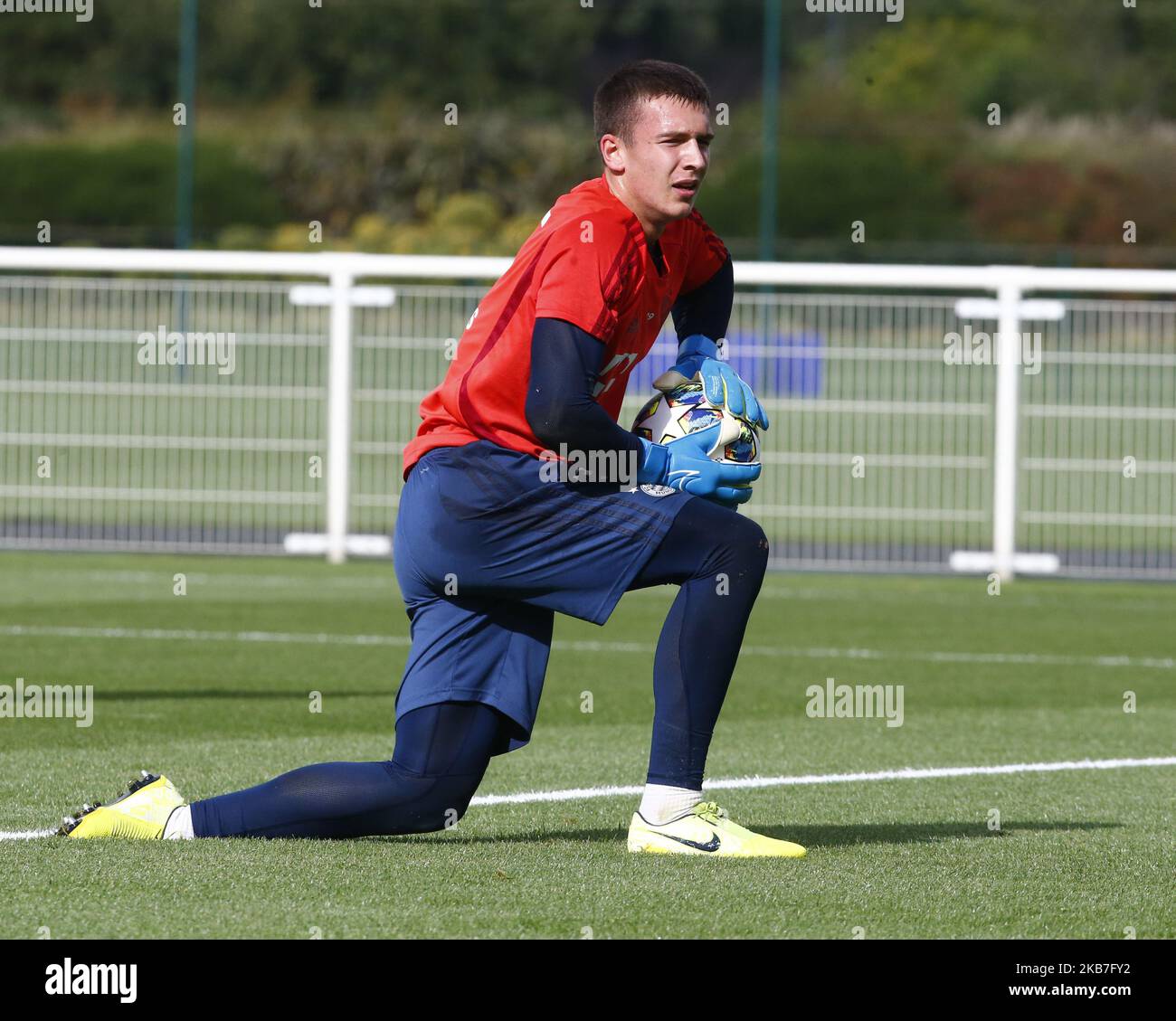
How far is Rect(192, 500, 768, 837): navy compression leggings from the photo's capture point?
537 cm

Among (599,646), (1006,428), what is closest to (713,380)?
(599,646)

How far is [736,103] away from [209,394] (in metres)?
41.0

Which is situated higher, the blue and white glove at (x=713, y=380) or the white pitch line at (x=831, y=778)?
the blue and white glove at (x=713, y=380)

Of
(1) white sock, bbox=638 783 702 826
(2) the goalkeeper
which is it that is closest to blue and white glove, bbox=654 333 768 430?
(2) the goalkeeper

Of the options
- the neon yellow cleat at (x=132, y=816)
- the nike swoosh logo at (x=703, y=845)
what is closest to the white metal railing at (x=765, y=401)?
the neon yellow cleat at (x=132, y=816)

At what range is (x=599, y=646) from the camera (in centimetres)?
1102

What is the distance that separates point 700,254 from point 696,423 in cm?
54

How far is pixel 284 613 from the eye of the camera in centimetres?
1202

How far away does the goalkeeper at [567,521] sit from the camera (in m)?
5.26

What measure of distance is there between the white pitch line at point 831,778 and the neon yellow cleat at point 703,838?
3.41 ft

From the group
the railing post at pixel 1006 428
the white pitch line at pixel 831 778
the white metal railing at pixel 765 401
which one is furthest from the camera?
the white metal railing at pixel 765 401

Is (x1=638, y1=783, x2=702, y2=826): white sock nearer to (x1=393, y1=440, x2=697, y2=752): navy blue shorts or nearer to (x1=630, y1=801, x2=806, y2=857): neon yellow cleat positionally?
(x1=630, y1=801, x2=806, y2=857): neon yellow cleat

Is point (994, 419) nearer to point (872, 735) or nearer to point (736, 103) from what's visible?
point (872, 735)

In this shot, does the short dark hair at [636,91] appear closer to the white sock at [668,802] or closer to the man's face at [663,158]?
the man's face at [663,158]
